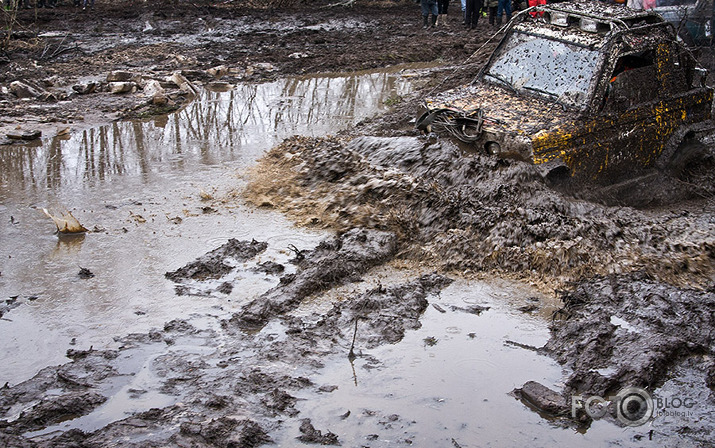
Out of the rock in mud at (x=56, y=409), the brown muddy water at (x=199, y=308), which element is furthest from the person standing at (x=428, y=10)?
the rock in mud at (x=56, y=409)

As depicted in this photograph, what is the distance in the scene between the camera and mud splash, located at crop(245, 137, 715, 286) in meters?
6.30

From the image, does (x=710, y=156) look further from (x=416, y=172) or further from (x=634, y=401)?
(x=634, y=401)

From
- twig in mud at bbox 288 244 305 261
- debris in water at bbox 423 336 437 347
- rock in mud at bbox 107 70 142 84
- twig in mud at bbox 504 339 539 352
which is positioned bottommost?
debris in water at bbox 423 336 437 347

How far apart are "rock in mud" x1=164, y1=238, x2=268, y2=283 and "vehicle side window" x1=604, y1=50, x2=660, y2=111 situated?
4.13 meters

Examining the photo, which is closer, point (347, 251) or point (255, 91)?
point (347, 251)

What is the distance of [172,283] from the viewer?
6.18 meters

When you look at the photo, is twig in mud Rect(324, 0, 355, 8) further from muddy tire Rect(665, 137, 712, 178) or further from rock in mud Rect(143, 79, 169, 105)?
muddy tire Rect(665, 137, 712, 178)

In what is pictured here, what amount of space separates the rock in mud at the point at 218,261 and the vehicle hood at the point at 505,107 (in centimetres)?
268

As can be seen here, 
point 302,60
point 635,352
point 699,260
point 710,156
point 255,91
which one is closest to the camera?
point 635,352

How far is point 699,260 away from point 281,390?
434cm

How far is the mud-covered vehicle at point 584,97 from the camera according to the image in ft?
22.9

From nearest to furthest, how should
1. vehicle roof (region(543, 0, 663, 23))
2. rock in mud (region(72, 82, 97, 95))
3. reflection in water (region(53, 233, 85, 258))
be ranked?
reflection in water (region(53, 233, 85, 258)) → vehicle roof (region(543, 0, 663, 23)) → rock in mud (region(72, 82, 97, 95))

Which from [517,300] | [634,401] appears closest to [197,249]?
[517,300]

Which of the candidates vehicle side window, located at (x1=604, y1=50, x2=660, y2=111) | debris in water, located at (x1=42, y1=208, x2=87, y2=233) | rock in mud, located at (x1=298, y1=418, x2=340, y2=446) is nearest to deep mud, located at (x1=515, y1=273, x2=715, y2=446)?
rock in mud, located at (x1=298, y1=418, x2=340, y2=446)
